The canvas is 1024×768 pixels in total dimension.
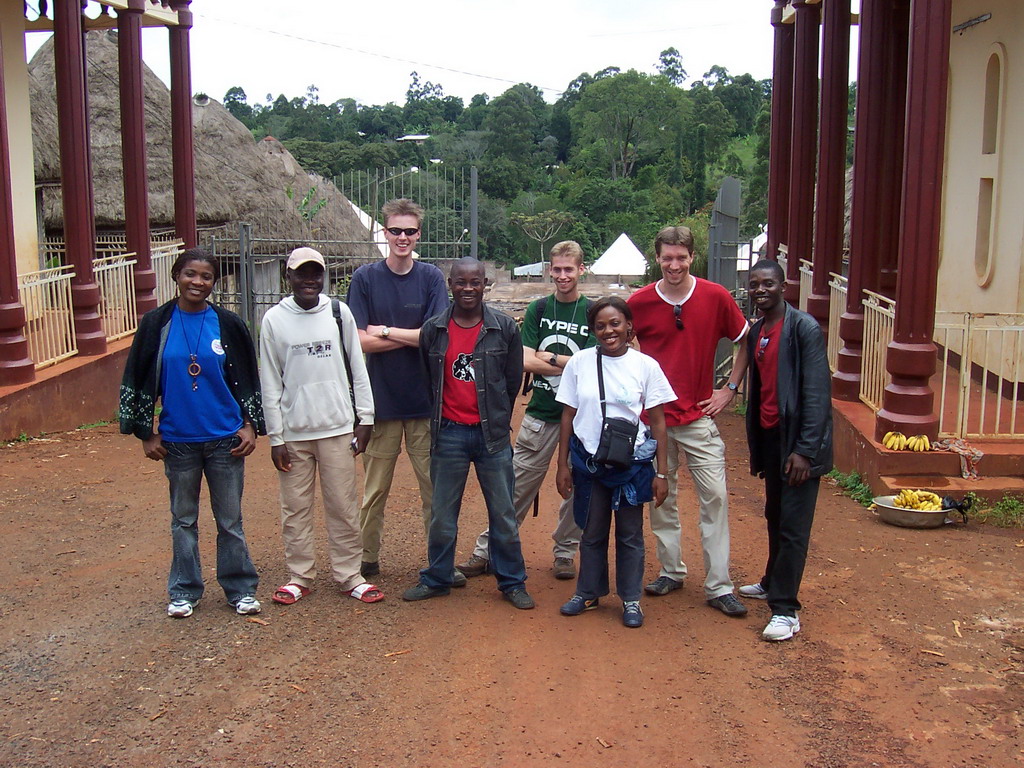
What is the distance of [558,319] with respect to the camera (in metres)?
5.73

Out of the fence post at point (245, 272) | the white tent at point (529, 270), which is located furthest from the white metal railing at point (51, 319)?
the white tent at point (529, 270)

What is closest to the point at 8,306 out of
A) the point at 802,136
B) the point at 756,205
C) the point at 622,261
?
the point at 802,136

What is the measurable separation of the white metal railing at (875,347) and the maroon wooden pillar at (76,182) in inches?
305

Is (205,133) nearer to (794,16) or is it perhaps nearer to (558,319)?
(794,16)

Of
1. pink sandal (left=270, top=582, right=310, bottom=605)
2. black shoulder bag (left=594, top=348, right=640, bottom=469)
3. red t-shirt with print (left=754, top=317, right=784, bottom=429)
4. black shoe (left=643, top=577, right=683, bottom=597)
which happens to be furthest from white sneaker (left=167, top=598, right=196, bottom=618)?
red t-shirt with print (left=754, top=317, right=784, bottom=429)

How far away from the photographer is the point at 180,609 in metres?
5.28

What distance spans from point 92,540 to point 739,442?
616cm

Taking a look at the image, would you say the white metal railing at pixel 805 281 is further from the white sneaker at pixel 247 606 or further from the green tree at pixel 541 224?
the green tree at pixel 541 224

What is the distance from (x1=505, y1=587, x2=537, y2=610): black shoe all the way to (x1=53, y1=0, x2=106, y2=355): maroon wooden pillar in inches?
301

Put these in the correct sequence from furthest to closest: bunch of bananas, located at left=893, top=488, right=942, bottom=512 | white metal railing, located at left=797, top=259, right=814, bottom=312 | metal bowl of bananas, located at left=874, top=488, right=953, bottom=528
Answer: white metal railing, located at left=797, top=259, right=814, bottom=312, bunch of bananas, located at left=893, top=488, right=942, bottom=512, metal bowl of bananas, located at left=874, top=488, right=953, bottom=528

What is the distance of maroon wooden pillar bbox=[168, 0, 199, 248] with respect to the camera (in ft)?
48.1

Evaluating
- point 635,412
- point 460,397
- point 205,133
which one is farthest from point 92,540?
point 205,133

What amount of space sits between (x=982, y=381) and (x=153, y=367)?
22.3 ft

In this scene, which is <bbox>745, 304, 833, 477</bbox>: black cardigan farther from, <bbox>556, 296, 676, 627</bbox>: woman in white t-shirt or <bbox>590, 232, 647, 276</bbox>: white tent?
<bbox>590, 232, 647, 276</bbox>: white tent
